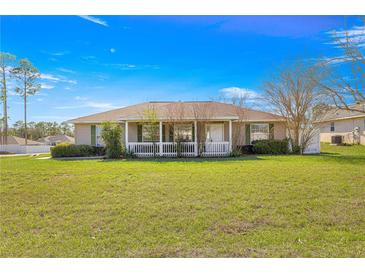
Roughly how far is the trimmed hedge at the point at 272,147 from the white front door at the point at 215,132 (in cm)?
242

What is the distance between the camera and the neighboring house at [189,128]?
12.9 meters

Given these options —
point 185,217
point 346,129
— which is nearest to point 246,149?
point 185,217

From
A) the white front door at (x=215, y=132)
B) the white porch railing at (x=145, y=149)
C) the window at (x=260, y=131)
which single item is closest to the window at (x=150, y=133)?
the white porch railing at (x=145, y=149)

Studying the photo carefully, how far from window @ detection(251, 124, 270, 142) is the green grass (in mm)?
8678

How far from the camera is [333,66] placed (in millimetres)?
10859

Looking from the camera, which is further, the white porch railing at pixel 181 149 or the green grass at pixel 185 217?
the white porch railing at pixel 181 149

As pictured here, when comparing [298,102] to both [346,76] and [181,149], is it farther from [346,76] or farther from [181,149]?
[181,149]

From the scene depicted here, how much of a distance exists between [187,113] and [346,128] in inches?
729

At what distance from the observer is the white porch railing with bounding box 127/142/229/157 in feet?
41.9

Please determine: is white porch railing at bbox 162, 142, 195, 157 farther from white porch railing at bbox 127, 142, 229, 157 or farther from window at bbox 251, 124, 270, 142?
window at bbox 251, 124, 270, 142

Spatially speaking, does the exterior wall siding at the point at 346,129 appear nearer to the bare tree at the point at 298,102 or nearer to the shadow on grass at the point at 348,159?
the bare tree at the point at 298,102

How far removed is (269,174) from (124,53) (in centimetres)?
573
